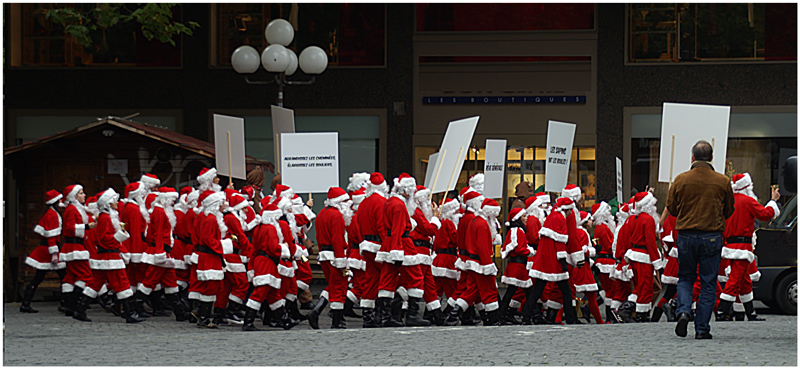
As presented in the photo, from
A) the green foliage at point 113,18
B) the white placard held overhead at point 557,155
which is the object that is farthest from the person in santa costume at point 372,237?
the green foliage at point 113,18

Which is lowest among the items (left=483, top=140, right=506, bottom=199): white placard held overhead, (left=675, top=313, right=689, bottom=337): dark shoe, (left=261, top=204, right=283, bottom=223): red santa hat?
(left=675, top=313, right=689, bottom=337): dark shoe

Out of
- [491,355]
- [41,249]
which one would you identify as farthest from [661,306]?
[41,249]

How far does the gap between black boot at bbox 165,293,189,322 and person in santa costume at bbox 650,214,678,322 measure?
18.2 feet

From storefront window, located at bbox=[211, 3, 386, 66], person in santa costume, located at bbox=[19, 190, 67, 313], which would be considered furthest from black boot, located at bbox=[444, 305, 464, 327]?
storefront window, located at bbox=[211, 3, 386, 66]

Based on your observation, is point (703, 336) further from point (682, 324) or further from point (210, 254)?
point (210, 254)

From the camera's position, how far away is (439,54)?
19.8 metres

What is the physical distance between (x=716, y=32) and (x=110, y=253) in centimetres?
1274

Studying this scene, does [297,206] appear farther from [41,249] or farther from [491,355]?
[491,355]

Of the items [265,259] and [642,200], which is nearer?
[265,259]

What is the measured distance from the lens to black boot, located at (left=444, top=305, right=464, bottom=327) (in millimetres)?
11336

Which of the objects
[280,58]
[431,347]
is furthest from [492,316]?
[280,58]

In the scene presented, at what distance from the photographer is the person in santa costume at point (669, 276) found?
11375mm

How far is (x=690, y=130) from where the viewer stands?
435 inches

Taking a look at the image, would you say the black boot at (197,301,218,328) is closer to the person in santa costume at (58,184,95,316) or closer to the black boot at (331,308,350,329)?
the black boot at (331,308,350,329)
